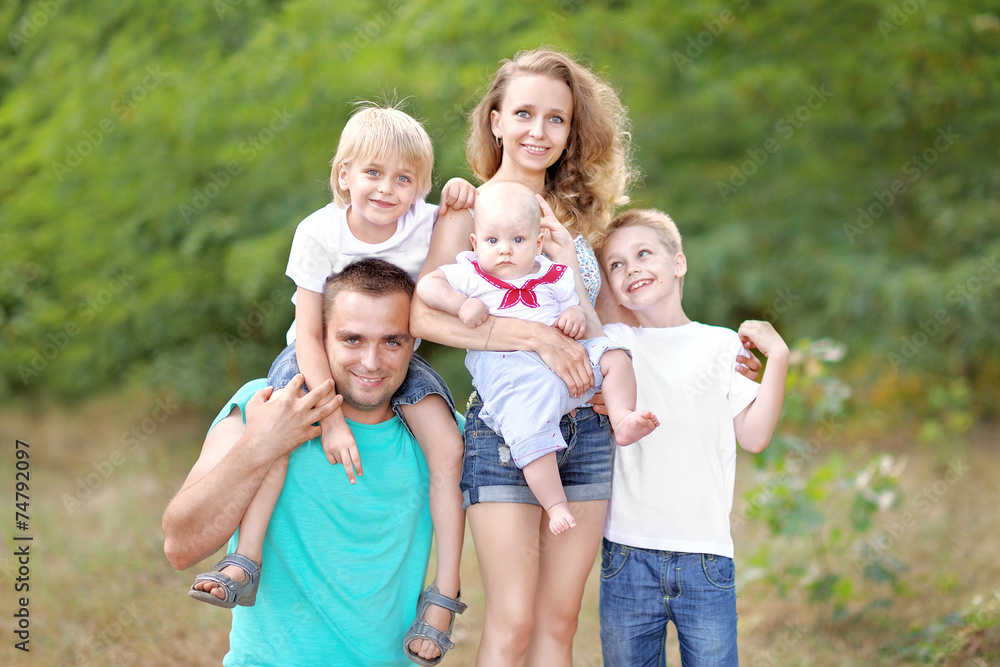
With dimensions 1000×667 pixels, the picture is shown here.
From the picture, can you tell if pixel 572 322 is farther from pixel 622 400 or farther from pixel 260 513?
pixel 260 513

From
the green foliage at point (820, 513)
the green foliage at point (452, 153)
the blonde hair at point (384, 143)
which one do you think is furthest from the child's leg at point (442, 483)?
the green foliage at point (452, 153)

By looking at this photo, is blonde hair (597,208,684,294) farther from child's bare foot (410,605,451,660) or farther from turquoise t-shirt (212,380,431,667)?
child's bare foot (410,605,451,660)

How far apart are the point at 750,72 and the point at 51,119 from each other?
4.98 m

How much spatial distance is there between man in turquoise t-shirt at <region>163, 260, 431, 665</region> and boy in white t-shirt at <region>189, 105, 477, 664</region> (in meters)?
0.05

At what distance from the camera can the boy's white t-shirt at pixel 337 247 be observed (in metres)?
2.37

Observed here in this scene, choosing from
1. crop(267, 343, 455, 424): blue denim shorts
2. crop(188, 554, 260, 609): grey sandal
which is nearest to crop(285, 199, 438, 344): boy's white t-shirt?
crop(267, 343, 455, 424): blue denim shorts

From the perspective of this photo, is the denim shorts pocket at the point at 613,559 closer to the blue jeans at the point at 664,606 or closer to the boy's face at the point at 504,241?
the blue jeans at the point at 664,606

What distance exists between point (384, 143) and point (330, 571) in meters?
1.17

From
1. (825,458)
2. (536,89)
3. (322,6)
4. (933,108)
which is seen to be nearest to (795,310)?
(825,458)

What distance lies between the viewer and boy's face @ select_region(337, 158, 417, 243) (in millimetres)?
2314

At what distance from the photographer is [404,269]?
2445 millimetres

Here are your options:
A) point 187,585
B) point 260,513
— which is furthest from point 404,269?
point 187,585

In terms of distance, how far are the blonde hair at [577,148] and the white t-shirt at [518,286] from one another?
302 millimetres


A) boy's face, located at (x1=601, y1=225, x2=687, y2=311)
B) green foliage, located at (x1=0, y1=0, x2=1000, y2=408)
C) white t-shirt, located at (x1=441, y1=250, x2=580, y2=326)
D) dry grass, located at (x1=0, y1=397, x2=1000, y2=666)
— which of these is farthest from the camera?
green foliage, located at (x1=0, y1=0, x2=1000, y2=408)
